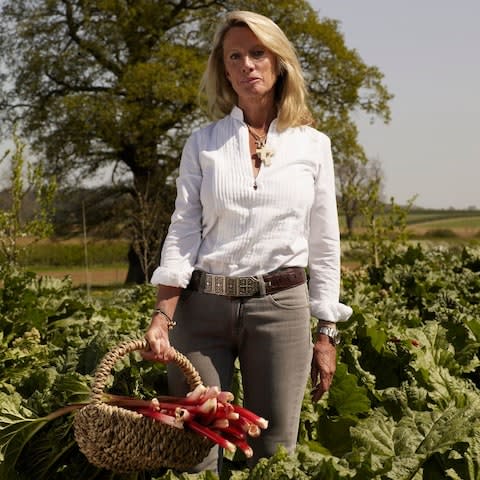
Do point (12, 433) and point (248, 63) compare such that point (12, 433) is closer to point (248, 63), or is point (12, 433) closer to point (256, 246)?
point (256, 246)

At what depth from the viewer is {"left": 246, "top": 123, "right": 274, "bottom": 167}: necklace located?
126 inches

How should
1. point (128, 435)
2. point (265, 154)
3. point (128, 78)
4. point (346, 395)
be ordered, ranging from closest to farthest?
point (128, 435) → point (265, 154) → point (346, 395) → point (128, 78)

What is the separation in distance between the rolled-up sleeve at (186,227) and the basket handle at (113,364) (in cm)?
24

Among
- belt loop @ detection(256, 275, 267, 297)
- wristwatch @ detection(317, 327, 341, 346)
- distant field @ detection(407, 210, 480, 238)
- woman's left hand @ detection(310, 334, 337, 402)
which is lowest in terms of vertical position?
distant field @ detection(407, 210, 480, 238)

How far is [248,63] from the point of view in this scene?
3221 mm

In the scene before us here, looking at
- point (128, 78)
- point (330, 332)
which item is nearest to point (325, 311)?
point (330, 332)

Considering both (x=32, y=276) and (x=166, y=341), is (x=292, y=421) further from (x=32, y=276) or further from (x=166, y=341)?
(x=32, y=276)

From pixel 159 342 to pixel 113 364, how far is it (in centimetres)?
16

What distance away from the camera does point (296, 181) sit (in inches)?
125

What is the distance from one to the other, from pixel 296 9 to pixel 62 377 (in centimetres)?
2582

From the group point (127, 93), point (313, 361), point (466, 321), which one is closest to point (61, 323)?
→ point (466, 321)

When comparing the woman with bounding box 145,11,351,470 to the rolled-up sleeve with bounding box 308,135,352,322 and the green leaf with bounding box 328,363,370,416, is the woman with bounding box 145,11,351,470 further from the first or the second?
the green leaf with bounding box 328,363,370,416

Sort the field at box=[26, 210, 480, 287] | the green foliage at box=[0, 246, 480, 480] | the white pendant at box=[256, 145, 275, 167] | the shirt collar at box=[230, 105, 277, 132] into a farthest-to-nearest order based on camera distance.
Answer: the field at box=[26, 210, 480, 287] < the shirt collar at box=[230, 105, 277, 132] < the white pendant at box=[256, 145, 275, 167] < the green foliage at box=[0, 246, 480, 480]

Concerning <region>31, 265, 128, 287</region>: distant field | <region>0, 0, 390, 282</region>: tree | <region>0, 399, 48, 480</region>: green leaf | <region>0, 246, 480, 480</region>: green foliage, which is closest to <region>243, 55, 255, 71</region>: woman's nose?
<region>0, 246, 480, 480</region>: green foliage
